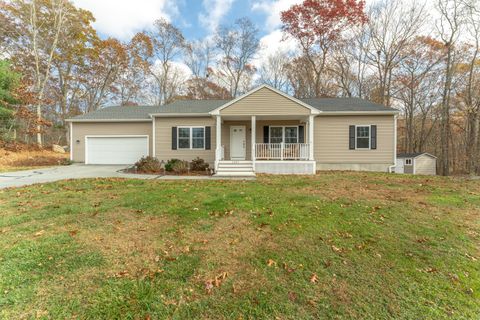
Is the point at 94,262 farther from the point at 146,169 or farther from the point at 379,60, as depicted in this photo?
the point at 379,60

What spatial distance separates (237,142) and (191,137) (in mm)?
2661

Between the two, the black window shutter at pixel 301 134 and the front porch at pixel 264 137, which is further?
the black window shutter at pixel 301 134

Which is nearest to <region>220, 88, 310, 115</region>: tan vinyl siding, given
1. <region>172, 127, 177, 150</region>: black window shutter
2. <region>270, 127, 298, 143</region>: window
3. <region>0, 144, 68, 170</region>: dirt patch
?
<region>270, 127, 298, 143</region>: window

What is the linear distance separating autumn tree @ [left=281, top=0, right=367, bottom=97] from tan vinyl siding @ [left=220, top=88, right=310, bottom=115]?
12157mm

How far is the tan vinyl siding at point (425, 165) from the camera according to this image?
63.0ft

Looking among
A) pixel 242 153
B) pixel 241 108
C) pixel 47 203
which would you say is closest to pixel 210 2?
pixel 241 108

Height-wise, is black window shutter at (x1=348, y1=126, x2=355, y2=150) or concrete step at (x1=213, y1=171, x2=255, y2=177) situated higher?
black window shutter at (x1=348, y1=126, x2=355, y2=150)

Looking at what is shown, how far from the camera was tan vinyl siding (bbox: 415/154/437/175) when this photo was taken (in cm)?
1920

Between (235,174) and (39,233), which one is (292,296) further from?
(235,174)

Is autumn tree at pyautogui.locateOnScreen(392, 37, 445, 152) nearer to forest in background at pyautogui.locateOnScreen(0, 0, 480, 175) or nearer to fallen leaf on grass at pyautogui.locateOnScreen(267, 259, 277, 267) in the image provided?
forest in background at pyautogui.locateOnScreen(0, 0, 480, 175)

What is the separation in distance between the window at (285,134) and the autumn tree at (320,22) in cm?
1062

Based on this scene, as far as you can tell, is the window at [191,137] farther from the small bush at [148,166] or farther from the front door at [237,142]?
the small bush at [148,166]

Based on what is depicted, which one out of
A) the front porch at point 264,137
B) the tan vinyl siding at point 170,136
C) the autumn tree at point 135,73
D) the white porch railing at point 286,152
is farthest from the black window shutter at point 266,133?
the autumn tree at point 135,73

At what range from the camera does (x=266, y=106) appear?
10.7 meters
